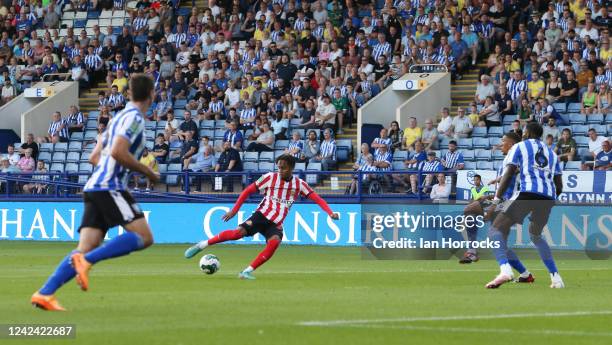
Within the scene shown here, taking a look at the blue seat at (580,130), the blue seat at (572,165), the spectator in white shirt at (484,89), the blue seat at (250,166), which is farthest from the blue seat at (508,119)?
the blue seat at (250,166)

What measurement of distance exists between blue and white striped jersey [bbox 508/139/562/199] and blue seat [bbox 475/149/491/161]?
13179 millimetres

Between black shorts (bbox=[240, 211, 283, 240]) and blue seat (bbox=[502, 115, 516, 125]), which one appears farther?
blue seat (bbox=[502, 115, 516, 125])

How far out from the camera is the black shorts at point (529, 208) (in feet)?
51.1

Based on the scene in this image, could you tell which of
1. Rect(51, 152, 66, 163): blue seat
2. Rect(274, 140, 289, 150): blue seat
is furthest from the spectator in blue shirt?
Rect(51, 152, 66, 163): blue seat

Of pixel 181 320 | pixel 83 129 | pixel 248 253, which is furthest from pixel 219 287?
pixel 83 129

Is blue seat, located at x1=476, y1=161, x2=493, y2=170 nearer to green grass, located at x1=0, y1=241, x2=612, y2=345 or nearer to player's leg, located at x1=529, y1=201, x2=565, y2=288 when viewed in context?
green grass, located at x1=0, y1=241, x2=612, y2=345

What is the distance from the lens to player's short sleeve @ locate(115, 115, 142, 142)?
11086mm

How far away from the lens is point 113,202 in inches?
442

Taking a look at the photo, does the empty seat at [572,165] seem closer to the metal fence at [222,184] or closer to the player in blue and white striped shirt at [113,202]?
the metal fence at [222,184]

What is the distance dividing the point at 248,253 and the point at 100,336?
15.9 m

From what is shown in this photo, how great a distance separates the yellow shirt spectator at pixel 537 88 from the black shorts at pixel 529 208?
14052 millimetres

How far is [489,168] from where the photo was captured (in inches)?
1114

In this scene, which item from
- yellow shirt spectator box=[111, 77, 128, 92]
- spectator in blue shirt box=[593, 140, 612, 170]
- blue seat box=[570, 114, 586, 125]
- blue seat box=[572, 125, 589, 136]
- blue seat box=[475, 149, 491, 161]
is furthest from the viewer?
yellow shirt spectator box=[111, 77, 128, 92]

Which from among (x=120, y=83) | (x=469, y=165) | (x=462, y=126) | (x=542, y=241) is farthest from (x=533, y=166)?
(x=120, y=83)
